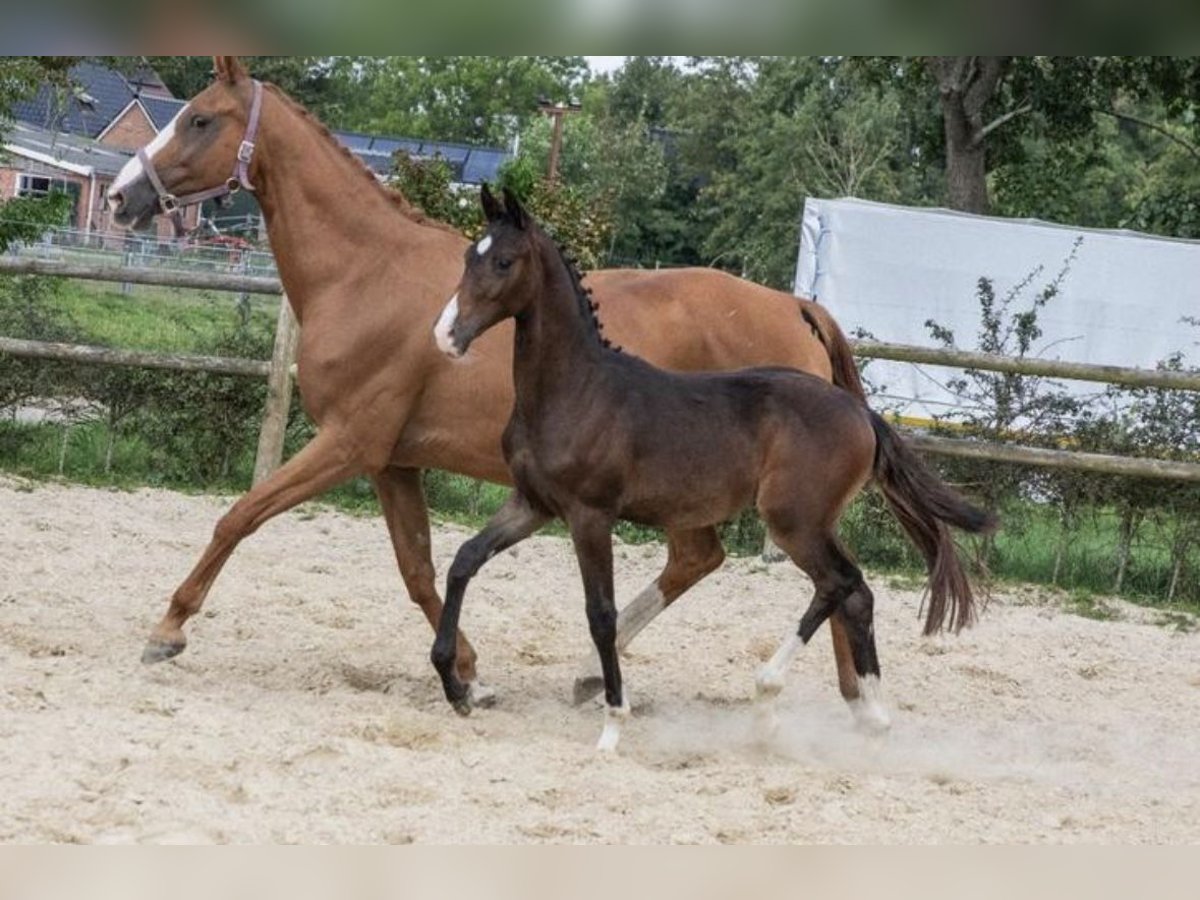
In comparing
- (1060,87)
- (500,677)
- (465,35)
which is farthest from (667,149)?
(465,35)

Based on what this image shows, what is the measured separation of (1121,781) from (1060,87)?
52.0ft

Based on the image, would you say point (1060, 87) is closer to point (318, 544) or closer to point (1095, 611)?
point (1095, 611)

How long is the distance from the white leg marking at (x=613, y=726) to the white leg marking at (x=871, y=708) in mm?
855

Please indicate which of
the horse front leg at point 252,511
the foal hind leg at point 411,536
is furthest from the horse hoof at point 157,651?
the foal hind leg at point 411,536

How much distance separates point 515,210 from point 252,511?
1.44 meters

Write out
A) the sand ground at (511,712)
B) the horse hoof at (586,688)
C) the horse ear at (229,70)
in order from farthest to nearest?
the horse hoof at (586,688) < the horse ear at (229,70) < the sand ground at (511,712)

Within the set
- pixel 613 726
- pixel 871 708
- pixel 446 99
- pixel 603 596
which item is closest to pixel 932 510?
pixel 871 708

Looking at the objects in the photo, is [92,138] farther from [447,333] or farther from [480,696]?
[447,333]

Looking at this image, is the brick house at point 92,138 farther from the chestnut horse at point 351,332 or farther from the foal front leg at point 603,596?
the foal front leg at point 603,596

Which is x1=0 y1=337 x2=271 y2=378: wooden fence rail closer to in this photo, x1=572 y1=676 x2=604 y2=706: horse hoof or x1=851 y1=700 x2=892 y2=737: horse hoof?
x1=572 y1=676 x2=604 y2=706: horse hoof

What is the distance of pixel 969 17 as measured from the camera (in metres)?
1.21

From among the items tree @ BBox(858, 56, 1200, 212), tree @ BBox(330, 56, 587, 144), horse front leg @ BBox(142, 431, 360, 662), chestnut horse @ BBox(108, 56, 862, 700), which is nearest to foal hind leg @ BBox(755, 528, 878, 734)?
chestnut horse @ BBox(108, 56, 862, 700)

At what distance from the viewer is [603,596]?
481 cm

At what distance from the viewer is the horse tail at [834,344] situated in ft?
20.1
